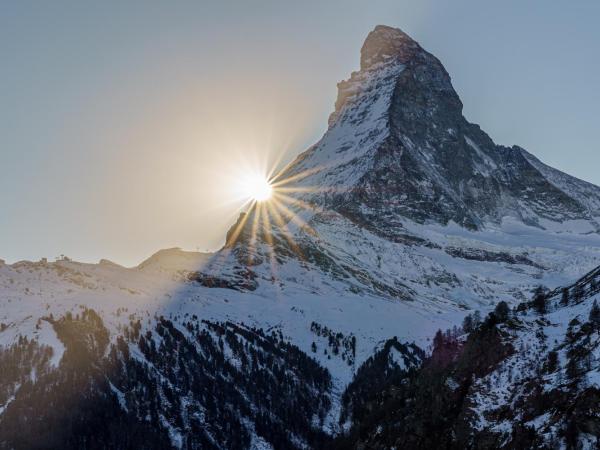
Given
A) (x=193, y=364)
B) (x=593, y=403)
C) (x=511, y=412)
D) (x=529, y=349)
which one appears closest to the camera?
(x=593, y=403)

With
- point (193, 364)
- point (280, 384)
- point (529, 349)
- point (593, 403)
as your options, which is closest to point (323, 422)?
point (280, 384)

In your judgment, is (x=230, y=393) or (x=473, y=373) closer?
(x=473, y=373)

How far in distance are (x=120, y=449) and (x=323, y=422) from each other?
52.0 meters

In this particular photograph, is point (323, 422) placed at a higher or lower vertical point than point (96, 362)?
lower

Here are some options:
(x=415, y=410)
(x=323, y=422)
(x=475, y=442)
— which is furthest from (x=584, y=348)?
(x=323, y=422)

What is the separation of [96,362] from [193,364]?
27011mm

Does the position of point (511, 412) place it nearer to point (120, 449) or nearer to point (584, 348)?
point (584, 348)

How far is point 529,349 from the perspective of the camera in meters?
84.2

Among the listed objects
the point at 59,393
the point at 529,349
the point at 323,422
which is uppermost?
the point at 529,349

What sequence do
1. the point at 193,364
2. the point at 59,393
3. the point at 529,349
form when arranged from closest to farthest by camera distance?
the point at 529,349, the point at 59,393, the point at 193,364

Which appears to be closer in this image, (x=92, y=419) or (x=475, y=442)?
(x=475, y=442)

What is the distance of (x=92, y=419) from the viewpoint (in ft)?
541

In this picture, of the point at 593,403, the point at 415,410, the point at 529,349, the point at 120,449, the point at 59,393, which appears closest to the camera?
the point at 593,403

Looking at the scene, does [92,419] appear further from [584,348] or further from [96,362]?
[584,348]
